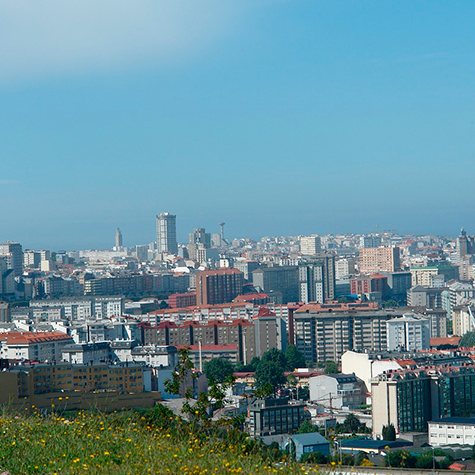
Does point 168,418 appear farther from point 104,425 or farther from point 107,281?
point 107,281

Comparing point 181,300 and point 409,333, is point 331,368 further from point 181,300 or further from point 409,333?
point 181,300

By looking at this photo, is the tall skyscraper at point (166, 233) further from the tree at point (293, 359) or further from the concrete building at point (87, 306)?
the tree at point (293, 359)

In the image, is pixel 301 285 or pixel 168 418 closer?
pixel 168 418

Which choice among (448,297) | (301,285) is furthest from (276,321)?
(301,285)

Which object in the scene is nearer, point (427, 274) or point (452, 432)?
point (452, 432)

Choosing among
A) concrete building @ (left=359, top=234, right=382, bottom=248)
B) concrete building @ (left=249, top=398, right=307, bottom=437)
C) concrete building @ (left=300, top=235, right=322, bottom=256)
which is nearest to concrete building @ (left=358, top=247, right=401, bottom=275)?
Answer: concrete building @ (left=300, top=235, right=322, bottom=256)

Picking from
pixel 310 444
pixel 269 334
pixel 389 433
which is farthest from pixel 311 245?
pixel 310 444
